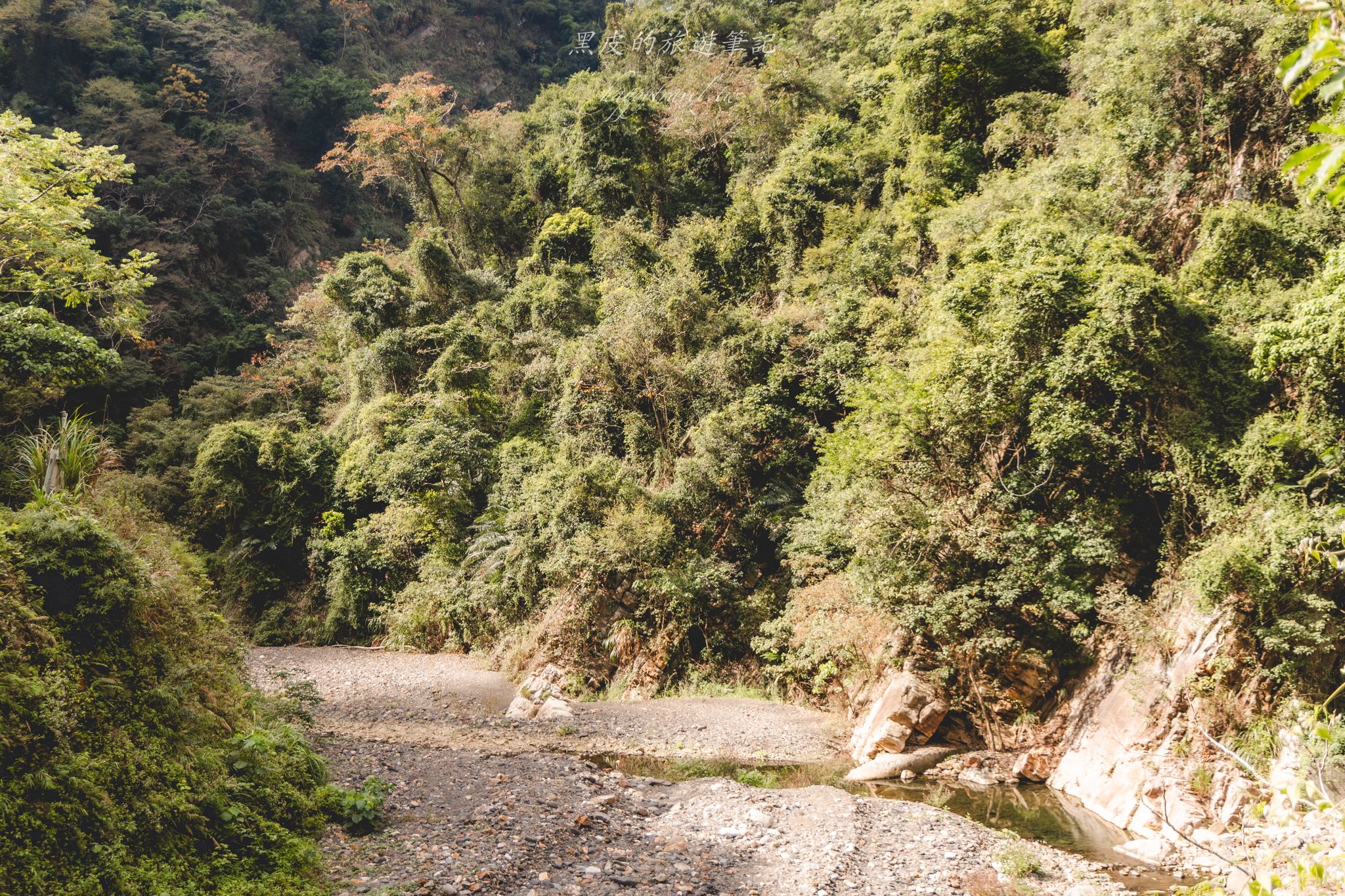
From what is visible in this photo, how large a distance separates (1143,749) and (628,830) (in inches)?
289

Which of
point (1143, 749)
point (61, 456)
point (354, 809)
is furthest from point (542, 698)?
point (1143, 749)

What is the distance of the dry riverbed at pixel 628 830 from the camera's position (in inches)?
262

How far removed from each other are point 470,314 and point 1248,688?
25.7m

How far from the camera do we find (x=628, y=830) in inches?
320

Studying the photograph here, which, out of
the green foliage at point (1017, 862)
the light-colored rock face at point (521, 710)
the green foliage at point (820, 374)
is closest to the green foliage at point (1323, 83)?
the green foliage at point (820, 374)

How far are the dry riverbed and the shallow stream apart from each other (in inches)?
17.8

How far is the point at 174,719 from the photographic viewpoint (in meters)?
6.53

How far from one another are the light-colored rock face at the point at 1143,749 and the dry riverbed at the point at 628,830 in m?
1.80

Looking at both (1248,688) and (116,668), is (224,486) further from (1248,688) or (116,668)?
(1248,688)

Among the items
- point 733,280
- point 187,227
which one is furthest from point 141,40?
point 733,280

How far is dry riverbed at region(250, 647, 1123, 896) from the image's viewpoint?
6.65 m

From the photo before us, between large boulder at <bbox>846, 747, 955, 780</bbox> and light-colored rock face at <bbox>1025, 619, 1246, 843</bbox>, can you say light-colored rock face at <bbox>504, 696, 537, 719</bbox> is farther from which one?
light-colored rock face at <bbox>1025, 619, 1246, 843</bbox>

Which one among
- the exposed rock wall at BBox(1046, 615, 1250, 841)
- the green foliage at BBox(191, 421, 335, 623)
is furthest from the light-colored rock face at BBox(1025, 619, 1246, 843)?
the green foliage at BBox(191, 421, 335, 623)

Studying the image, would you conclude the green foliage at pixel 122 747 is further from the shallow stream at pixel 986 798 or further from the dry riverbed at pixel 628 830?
the shallow stream at pixel 986 798
